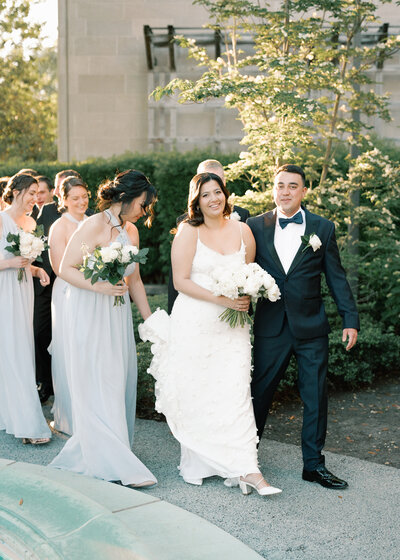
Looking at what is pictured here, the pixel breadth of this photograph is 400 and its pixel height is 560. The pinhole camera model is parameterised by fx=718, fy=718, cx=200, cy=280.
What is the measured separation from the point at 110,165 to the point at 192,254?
775 centimetres

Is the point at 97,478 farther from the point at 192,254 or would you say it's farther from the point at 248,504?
the point at 192,254

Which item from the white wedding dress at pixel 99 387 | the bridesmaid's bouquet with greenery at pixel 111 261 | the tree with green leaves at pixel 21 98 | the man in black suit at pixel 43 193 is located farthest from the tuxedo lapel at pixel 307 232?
the tree with green leaves at pixel 21 98

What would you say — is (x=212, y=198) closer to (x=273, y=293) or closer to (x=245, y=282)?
(x=245, y=282)

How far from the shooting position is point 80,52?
46.4ft

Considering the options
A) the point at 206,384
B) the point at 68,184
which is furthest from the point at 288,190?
the point at 68,184

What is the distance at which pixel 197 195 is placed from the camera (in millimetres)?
4965

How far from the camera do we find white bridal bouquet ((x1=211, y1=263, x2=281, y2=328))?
4.66 m

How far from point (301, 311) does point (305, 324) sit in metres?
0.09

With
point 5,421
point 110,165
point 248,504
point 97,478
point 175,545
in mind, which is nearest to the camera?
point 175,545

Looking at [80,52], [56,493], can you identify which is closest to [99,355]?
[56,493]

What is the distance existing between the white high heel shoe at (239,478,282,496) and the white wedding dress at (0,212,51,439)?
75.4 inches

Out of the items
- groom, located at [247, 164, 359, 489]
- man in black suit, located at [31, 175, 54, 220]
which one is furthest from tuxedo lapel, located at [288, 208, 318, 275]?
man in black suit, located at [31, 175, 54, 220]

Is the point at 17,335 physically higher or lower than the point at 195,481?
higher

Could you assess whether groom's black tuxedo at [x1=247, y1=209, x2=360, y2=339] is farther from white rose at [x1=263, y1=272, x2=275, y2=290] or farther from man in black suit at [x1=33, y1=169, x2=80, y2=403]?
man in black suit at [x1=33, y1=169, x2=80, y2=403]
